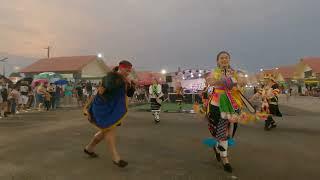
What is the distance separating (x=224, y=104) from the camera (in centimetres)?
583

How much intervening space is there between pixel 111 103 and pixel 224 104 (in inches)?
77.2

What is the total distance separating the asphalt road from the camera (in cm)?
529

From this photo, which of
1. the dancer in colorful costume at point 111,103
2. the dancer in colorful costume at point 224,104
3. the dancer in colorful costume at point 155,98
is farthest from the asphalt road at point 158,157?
the dancer in colorful costume at point 155,98

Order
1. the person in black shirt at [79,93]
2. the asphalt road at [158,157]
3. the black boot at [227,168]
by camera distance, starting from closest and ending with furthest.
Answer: the asphalt road at [158,157], the black boot at [227,168], the person in black shirt at [79,93]

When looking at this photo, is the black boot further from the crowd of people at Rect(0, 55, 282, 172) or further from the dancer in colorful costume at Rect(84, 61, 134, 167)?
the dancer in colorful costume at Rect(84, 61, 134, 167)

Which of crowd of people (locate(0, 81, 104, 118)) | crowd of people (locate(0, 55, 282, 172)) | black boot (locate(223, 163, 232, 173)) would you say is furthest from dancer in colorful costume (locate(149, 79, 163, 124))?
black boot (locate(223, 163, 232, 173))

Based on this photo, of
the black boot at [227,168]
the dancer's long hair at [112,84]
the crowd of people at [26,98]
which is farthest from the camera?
the crowd of people at [26,98]

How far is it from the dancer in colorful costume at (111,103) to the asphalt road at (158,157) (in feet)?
2.01

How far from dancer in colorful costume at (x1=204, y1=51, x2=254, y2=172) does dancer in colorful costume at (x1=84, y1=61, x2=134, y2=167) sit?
4.99 ft

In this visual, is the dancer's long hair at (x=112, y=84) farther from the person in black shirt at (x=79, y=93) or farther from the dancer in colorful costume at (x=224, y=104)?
the person in black shirt at (x=79, y=93)

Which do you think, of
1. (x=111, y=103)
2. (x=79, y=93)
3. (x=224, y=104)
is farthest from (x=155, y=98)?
(x=79, y=93)

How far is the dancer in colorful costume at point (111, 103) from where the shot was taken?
5996 mm

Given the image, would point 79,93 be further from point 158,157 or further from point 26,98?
point 158,157

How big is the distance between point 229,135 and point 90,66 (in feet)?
141
